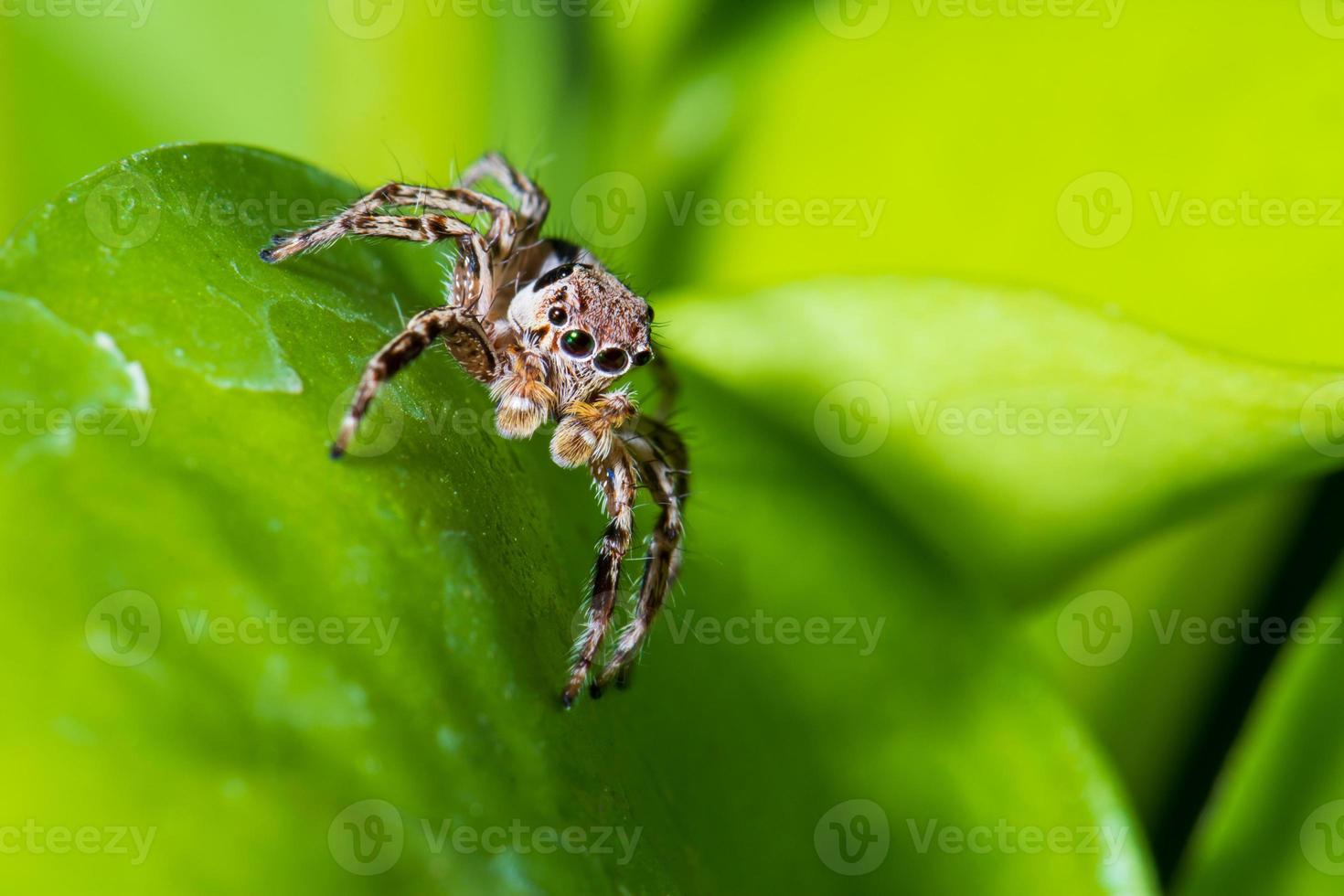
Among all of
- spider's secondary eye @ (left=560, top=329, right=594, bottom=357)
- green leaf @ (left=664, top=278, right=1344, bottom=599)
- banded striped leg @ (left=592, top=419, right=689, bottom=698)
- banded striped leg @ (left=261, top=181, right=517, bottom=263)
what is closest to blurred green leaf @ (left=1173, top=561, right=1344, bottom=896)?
green leaf @ (left=664, top=278, right=1344, bottom=599)

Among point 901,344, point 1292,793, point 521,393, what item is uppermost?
point 901,344

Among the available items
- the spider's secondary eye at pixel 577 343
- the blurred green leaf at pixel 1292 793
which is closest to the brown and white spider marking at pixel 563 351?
the spider's secondary eye at pixel 577 343

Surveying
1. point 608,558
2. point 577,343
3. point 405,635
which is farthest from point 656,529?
point 405,635

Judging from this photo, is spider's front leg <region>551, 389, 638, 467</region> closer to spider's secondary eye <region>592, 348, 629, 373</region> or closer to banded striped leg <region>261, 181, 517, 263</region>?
spider's secondary eye <region>592, 348, 629, 373</region>

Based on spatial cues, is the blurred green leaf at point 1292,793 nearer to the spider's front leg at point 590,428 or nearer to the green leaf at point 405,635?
the green leaf at point 405,635

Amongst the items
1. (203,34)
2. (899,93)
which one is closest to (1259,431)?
(899,93)

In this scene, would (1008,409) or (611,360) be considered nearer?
(1008,409)

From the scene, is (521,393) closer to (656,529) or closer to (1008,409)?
(656,529)

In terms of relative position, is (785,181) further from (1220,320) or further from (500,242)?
(1220,320)
